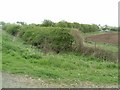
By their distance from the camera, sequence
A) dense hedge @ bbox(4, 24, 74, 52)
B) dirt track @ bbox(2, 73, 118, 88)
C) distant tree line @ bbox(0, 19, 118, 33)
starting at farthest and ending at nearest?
distant tree line @ bbox(0, 19, 118, 33), dense hedge @ bbox(4, 24, 74, 52), dirt track @ bbox(2, 73, 118, 88)

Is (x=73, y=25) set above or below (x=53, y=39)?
above

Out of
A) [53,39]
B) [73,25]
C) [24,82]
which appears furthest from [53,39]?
[24,82]

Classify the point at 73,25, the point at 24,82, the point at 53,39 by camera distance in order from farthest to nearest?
the point at 73,25 → the point at 53,39 → the point at 24,82

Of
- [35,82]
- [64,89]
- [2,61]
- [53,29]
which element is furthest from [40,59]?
[53,29]

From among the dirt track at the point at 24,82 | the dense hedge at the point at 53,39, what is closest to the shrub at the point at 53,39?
the dense hedge at the point at 53,39

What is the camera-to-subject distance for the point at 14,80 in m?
8.30

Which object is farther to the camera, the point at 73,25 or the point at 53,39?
the point at 73,25

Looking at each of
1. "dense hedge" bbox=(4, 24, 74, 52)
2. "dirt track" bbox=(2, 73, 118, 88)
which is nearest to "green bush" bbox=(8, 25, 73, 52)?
"dense hedge" bbox=(4, 24, 74, 52)

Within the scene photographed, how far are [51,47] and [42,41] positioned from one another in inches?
107

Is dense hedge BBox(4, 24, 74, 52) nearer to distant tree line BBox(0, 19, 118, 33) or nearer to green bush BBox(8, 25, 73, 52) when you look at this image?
green bush BBox(8, 25, 73, 52)

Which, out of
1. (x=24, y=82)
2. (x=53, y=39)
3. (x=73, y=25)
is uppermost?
(x=73, y=25)

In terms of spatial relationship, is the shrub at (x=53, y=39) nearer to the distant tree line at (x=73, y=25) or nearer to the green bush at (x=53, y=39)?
the green bush at (x=53, y=39)

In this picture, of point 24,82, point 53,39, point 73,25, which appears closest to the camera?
point 24,82

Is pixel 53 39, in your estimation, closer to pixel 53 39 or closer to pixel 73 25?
pixel 53 39
